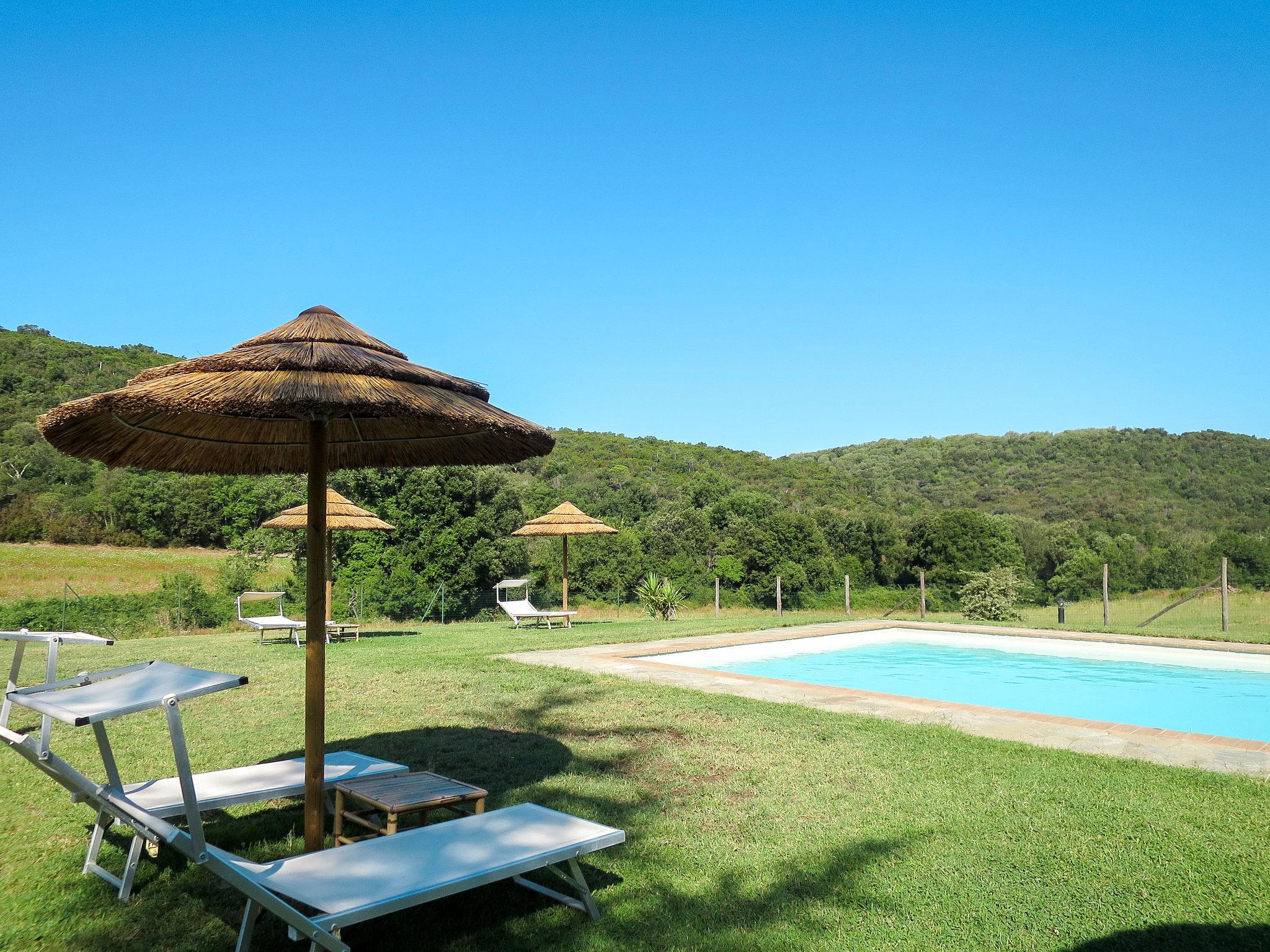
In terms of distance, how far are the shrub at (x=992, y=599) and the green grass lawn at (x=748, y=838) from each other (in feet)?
41.4

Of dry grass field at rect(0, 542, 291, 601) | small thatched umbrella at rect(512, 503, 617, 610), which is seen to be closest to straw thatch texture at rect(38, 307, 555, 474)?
→ small thatched umbrella at rect(512, 503, 617, 610)

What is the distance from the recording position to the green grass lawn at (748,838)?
294 cm

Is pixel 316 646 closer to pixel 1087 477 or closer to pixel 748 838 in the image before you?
pixel 748 838

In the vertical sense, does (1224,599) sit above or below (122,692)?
below

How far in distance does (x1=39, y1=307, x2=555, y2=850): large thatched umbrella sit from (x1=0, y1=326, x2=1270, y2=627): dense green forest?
14.2m

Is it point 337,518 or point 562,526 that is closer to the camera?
point 337,518

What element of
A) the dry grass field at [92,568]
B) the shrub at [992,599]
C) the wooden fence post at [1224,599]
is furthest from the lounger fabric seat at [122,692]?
the dry grass field at [92,568]

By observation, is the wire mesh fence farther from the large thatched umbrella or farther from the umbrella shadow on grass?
the large thatched umbrella

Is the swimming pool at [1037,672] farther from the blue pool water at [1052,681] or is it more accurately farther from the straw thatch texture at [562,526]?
the straw thatch texture at [562,526]

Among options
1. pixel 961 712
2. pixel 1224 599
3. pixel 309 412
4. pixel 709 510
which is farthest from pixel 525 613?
pixel 709 510

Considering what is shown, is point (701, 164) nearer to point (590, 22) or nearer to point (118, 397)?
point (590, 22)

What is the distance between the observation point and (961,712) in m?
7.06

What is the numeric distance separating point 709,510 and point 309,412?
34.3 meters

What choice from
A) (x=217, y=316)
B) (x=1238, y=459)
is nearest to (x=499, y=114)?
(x=217, y=316)
